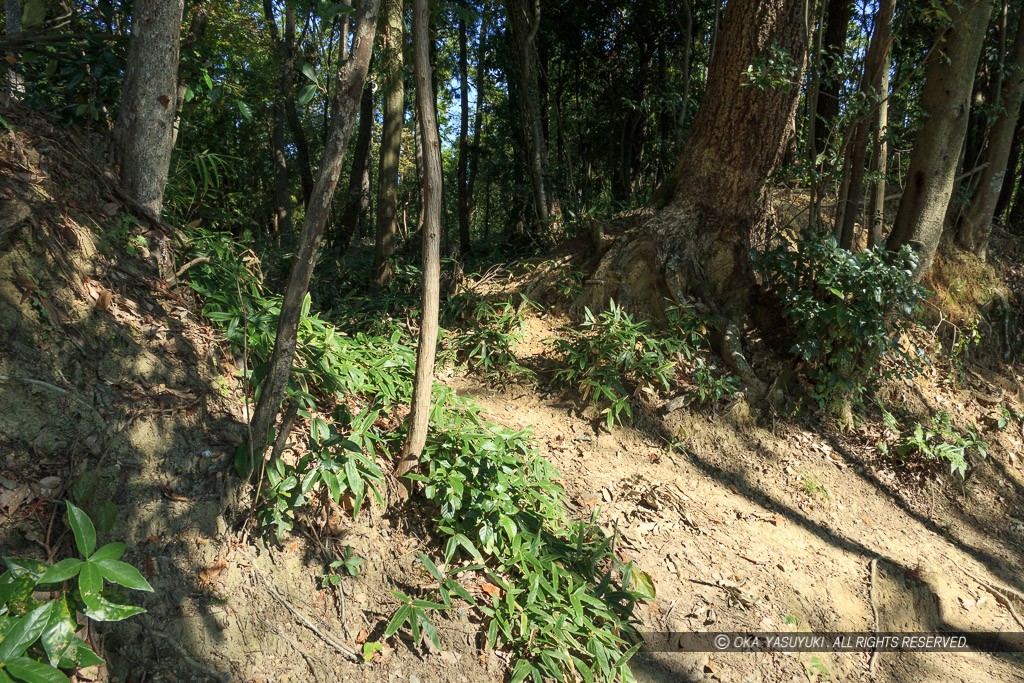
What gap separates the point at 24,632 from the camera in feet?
6.52

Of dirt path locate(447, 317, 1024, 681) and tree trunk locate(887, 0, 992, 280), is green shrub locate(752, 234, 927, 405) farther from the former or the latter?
dirt path locate(447, 317, 1024, 681)

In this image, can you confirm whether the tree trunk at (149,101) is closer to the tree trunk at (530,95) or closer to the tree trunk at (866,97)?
the tree trunk at (530,95)

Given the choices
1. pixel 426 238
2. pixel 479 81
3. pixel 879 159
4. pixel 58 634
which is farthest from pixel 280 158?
pixel 58 634

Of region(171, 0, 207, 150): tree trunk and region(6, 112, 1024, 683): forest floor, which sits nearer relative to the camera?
region(6, 112, 1024, 683): forest floor

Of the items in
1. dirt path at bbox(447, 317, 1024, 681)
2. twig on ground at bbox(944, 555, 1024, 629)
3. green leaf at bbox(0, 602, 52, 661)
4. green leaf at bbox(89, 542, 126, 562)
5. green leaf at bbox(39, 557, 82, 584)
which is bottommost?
twig on ground at bbox(944, 555, 1024, 629)

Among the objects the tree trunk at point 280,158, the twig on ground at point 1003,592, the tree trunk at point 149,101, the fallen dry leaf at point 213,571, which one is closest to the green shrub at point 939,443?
the twig on ground at point 1003,592

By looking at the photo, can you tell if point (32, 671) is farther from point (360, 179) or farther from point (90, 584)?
point (360, 179)

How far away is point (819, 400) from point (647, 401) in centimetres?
168

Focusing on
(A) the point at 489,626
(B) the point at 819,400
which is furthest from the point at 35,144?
(B) the point at 819,400

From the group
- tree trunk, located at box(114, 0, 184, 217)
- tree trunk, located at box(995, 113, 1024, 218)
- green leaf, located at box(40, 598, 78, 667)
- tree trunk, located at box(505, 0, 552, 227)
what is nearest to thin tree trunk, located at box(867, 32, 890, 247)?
tree trunk, located at box(505, 0, 552, 227)

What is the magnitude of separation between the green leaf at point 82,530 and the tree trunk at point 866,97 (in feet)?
20.0

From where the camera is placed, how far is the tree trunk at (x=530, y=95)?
7.41m

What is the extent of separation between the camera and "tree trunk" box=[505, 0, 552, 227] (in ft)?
24.3

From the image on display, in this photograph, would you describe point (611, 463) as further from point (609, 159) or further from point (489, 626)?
point (609, 159)
